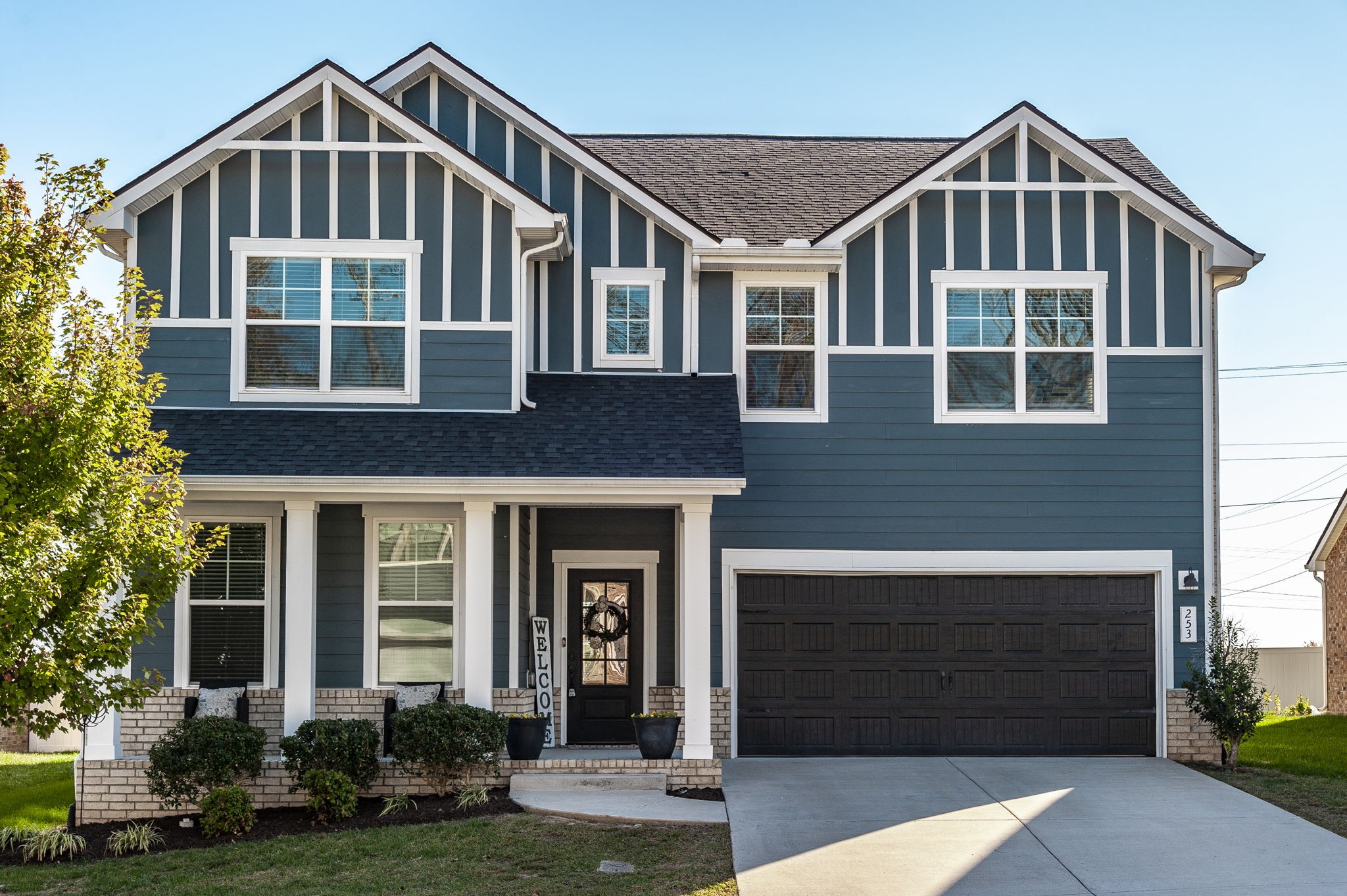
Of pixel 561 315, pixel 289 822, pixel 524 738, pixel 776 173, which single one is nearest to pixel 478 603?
pixel 524 738

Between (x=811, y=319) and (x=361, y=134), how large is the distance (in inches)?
208

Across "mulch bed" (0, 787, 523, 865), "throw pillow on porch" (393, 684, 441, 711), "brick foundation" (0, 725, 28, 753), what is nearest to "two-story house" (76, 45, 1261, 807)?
"throw pillow on porch" (393, 684, 441, 711)

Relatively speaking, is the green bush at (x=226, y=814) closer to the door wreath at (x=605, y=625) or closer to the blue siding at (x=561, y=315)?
the door wreath at (x=605, y=625)

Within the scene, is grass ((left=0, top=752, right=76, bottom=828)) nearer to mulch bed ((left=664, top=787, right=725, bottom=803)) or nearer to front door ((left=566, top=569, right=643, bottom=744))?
front door ((left=566, top=569, right=643, bottom=744))

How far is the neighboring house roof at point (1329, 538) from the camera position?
25422mm

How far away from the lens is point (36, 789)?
16.0 m

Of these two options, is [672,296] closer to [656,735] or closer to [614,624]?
[614,624]

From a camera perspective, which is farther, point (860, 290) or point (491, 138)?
point (491, 138)

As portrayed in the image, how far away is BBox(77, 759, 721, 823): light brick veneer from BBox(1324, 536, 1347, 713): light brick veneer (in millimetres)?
17469

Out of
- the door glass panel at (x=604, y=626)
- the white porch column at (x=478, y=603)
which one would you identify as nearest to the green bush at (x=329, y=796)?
the white porch column at (x=478, y=603)

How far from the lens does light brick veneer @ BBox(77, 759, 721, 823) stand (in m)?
12.6

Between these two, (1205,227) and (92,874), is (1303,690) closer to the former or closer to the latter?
(1205,227)

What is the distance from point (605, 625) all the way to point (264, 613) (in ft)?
12.7

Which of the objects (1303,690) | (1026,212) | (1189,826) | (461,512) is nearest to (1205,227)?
(1026,212)
